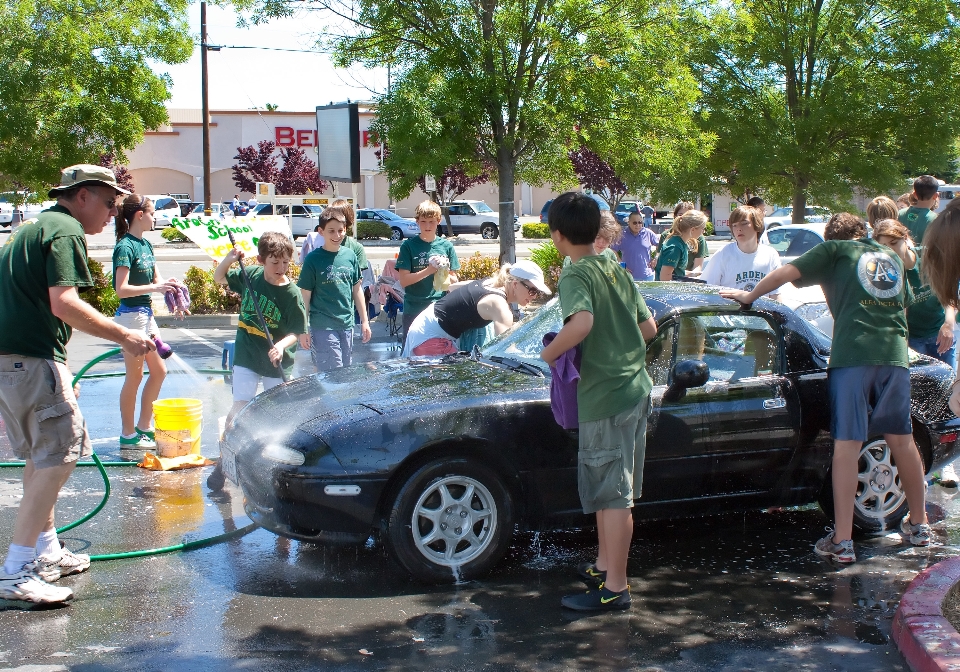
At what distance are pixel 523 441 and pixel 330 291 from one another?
3.19 metres

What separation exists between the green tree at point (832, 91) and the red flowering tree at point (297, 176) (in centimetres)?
3441

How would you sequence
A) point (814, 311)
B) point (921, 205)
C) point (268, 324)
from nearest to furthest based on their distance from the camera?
point (268, 324)
point (921, 205)
point (814, 311)

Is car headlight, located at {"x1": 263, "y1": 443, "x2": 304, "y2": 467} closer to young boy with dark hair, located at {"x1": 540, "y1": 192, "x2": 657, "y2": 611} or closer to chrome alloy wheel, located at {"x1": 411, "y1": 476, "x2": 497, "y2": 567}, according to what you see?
chrome alloy wheel, located at {"x1": 411, "y1": 476, "x2": 497, "y2": 567}

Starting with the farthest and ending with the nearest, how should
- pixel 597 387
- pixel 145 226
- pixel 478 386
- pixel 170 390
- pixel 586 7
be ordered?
pixel 586 7, pixel 170 390, pixel 145 226, pixel 478 386, pixel 597 387

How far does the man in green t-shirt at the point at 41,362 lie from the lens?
4.59 metres

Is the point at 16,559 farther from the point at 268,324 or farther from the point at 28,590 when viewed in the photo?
the point at 268,324

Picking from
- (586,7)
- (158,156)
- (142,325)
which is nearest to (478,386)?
(142,325)

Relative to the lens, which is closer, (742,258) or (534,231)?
(742,258)

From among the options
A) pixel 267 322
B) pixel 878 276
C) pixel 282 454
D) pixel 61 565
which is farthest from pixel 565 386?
pixel 267 322

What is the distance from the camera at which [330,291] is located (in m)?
7.80

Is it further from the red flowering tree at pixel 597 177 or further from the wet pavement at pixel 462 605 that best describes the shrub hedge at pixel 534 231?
the wet pavement at pixel 462 605

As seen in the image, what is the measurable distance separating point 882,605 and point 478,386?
220cm

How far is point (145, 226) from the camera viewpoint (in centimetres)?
755

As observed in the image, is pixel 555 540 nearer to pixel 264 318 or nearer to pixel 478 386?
pixel 478 386
